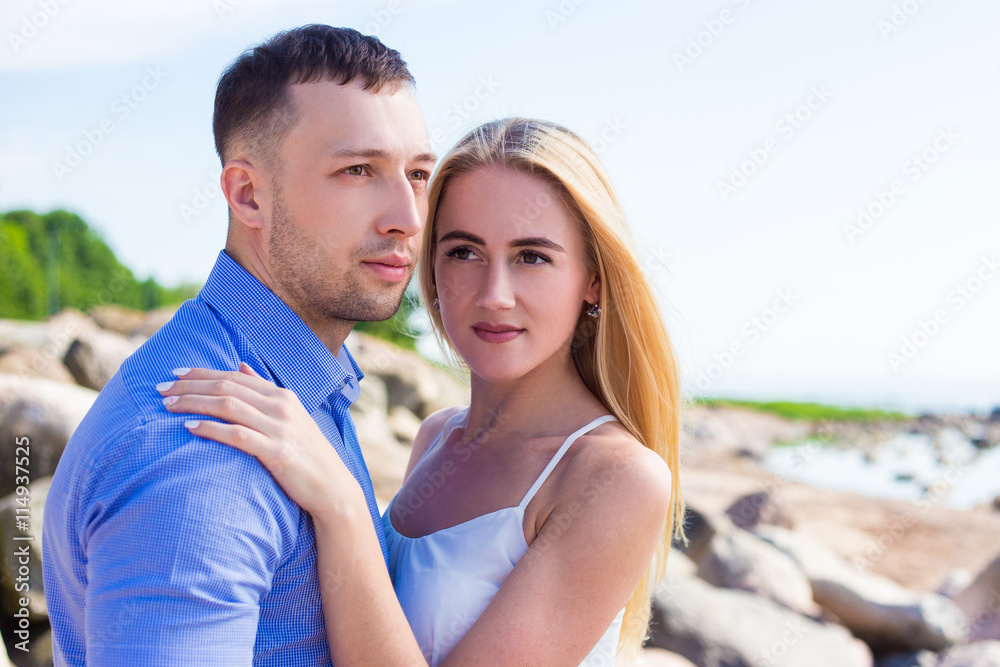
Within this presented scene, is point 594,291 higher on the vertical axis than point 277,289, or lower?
lower

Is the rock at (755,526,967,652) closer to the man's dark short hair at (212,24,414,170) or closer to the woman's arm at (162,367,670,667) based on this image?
the woman's arm at (162,367,670,667)

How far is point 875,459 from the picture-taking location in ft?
98.5

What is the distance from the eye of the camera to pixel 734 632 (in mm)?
5906

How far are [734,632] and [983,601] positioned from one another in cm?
367

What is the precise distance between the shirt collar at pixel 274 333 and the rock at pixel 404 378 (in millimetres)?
8834

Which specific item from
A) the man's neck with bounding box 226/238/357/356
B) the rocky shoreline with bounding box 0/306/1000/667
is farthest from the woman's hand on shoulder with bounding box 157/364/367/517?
the rocky shoreline with bounding box 0/306/1000/667

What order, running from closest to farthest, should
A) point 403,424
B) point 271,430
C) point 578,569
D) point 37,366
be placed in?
point 271,430, point 578,569, point 37,366, point 403,424

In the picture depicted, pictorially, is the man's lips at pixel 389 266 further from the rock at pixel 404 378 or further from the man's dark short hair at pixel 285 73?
the rock at pixel 404 378

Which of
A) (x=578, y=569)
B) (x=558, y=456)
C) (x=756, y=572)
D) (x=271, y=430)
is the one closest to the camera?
(x=271, y=430)

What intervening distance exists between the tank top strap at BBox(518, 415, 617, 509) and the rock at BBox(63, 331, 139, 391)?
6169 millimetres

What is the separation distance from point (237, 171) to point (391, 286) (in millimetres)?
511

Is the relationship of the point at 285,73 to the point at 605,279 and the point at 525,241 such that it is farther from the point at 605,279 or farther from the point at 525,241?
the point at 605,279

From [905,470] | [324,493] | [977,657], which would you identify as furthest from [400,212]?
[905,470]

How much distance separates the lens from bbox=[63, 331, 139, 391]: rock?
757 cm
